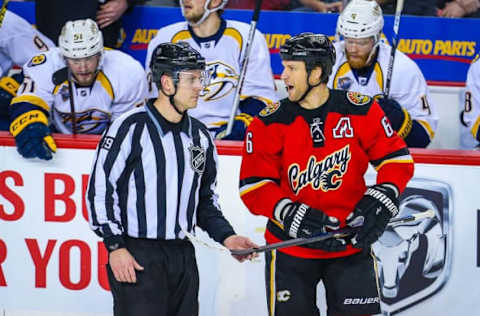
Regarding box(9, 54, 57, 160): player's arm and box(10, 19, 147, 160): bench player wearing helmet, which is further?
box(10, 19, 147, 160): bench player wearing helmet

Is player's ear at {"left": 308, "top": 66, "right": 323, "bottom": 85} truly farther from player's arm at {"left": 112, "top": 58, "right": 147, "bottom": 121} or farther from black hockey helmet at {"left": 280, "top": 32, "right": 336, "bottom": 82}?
player's arm at {"left": 112, "top": 58, "right": 147, "bottom": 121}

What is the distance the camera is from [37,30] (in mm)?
4980

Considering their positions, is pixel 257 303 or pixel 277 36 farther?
pixel 277 36

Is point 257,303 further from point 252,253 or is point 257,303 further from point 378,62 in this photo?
point 378,62

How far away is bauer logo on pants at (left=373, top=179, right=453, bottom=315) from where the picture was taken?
359 cm

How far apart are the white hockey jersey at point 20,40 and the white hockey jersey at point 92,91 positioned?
57 centimetres

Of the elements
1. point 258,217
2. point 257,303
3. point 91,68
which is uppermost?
point 91,68

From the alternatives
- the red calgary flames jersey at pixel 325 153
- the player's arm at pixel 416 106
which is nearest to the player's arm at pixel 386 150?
the red calgary flames jersey at pixel 325 153

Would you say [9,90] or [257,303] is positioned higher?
[9,90]

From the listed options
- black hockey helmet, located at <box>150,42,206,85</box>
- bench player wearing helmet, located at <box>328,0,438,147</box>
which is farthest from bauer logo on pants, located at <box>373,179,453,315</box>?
black hockey helmet, located at <box>150,42,206,85</box>

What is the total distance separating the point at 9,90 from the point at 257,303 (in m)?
1.77

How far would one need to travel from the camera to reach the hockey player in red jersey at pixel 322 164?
290cm

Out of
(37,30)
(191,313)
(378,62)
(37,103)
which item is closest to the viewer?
(191,313)

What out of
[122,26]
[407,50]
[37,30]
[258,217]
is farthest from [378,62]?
[37,30]
